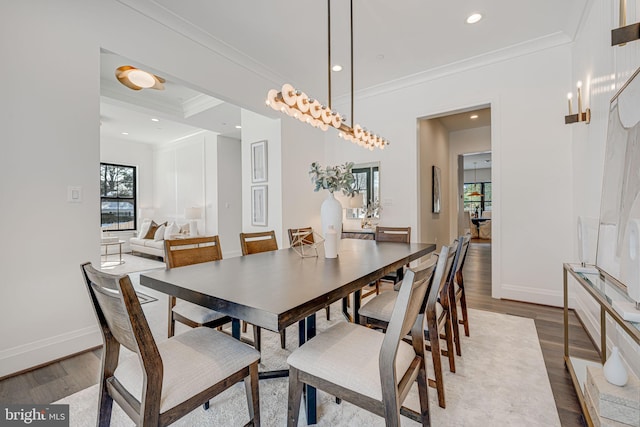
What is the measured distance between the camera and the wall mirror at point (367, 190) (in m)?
4.40

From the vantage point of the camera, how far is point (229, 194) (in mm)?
6730

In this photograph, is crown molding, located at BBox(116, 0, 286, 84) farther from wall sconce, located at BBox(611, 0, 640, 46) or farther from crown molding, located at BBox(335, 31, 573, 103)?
wall sconce, located at BBox(611, 0, 640, 46)

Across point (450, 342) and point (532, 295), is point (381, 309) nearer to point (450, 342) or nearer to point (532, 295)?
point (450, 342)

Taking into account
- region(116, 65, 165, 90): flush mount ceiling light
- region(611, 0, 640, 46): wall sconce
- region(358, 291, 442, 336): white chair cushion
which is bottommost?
region(358, 291, 442, 336): white chair cushion

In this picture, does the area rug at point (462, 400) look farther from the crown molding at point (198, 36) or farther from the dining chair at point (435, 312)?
the crown molding at point (198, 36)

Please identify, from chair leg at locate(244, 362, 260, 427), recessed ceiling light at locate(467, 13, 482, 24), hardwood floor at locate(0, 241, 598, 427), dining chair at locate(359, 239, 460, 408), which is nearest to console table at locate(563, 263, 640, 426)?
hardwood floor at locate(0, 241, 598, 427)

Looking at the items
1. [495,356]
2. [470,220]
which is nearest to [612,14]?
[495,356]

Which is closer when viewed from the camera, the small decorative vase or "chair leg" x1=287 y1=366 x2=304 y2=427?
"chair leg" x1=287 y1=366 x2=304 y2=427

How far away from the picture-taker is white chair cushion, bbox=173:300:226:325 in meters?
1.63

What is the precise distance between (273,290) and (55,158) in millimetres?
2131

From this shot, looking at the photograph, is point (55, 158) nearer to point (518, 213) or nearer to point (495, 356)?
point (495, 356)

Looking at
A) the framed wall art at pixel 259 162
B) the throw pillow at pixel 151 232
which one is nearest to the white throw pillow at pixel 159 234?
the throw pillow at pixel 151 232

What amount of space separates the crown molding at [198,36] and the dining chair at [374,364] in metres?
3.10

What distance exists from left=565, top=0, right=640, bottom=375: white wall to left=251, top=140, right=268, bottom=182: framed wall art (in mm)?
3632
